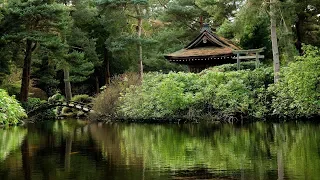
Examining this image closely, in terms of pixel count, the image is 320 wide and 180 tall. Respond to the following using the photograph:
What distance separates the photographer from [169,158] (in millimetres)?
11641

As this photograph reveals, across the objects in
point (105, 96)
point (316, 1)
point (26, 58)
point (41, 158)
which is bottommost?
point (41, 158)

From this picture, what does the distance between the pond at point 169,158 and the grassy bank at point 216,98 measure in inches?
257

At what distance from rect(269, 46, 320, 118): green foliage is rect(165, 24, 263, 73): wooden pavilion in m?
7.02

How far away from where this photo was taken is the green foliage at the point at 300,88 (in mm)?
20953

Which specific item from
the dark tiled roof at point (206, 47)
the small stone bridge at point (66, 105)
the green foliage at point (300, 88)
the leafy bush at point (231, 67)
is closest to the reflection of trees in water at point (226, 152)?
the green foliage at point (300, 88)

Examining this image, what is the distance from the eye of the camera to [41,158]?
1215 cm

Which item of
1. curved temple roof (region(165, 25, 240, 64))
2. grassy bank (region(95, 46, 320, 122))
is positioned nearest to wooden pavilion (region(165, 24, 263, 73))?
curved temple roof (region(165, 25, 240, 64))

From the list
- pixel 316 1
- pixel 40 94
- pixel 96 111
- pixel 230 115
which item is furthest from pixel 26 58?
pixel 316 1

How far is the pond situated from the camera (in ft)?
30.3

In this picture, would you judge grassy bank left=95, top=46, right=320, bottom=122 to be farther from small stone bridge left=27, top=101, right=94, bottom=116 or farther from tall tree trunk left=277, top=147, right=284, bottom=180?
tall tree trunk left=277, top=147, right=284, bottom=180

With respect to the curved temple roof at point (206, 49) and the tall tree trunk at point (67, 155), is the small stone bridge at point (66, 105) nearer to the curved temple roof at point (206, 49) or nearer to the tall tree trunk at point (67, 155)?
the curved temple roof at point (206, 49)

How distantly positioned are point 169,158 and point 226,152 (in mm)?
1576

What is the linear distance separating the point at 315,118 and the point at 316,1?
7.93 meters

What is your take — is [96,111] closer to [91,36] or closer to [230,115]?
[230,115]
